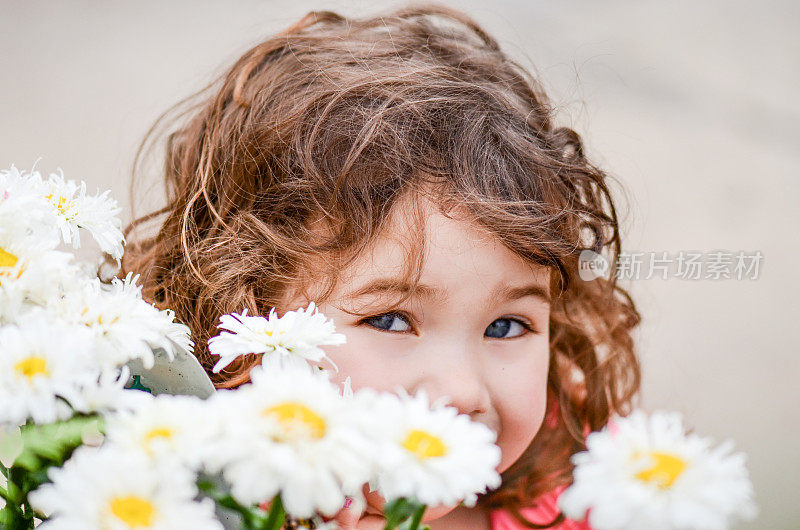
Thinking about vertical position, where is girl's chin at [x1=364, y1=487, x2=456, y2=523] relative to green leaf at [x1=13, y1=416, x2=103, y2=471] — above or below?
below

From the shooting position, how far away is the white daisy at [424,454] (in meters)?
0.31

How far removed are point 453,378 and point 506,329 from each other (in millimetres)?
128

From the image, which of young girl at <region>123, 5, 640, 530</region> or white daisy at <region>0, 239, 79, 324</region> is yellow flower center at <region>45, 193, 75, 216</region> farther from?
young girl at <region>123, 5, 640, 530</region>

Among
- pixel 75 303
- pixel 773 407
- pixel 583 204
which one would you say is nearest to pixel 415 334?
pixel 583 204

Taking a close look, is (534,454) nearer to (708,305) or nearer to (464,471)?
(464,471)

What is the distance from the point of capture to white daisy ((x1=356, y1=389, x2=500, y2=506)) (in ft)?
1.02

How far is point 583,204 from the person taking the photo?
0.95 metres

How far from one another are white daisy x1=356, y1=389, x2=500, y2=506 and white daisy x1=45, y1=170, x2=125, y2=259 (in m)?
0.23

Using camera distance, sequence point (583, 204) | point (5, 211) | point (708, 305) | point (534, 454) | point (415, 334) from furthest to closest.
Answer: point (708, 305)
point (534, 454)
point (583, 204)
point (415, 334)
point (5, 211)

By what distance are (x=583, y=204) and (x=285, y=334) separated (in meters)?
0.59

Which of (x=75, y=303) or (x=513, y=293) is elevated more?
(x=75, y=303)

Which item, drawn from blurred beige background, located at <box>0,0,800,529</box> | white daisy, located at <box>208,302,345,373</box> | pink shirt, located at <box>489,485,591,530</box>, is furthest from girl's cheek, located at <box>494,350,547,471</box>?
blurred beige background, located at <box>0,0,800,529</box>

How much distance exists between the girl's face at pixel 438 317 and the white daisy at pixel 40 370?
16.7 inches

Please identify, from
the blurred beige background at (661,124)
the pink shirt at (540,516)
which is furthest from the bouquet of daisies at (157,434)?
the blurred beige background at (661,124)
